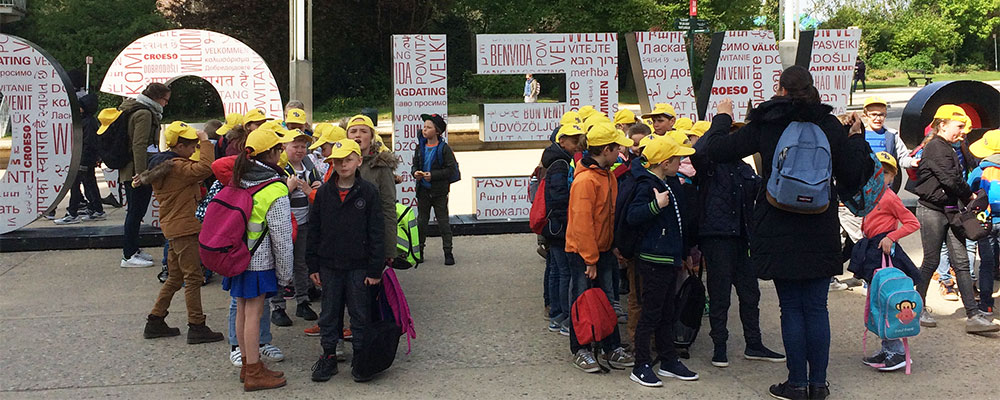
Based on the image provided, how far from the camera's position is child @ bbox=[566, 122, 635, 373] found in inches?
231

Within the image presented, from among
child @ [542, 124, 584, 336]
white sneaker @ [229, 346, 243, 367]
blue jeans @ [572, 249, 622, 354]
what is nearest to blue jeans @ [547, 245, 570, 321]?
child @ [542, 124, 584, 336]

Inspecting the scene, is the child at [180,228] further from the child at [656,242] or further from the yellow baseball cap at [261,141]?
the child at [656,242]

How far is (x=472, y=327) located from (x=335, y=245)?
1649 mm

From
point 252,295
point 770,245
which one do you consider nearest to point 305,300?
point 252,295

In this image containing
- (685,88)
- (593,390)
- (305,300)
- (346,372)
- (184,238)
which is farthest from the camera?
(685,88)

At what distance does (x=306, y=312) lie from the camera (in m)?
7.25

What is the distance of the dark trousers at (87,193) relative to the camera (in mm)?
11383

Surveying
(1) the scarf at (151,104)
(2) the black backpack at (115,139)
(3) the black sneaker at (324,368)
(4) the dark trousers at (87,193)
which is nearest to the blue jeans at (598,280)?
(3) the black sneaker at (324,368)

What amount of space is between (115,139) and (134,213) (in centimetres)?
78

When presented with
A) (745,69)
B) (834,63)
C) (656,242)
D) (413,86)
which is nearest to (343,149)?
(656,242)

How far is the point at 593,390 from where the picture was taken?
5.65 meters

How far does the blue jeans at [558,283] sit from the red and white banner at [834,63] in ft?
19.1

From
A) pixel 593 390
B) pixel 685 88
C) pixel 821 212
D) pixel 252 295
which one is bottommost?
pixel 593 390

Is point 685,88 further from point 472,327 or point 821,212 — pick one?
A: point 821,212
